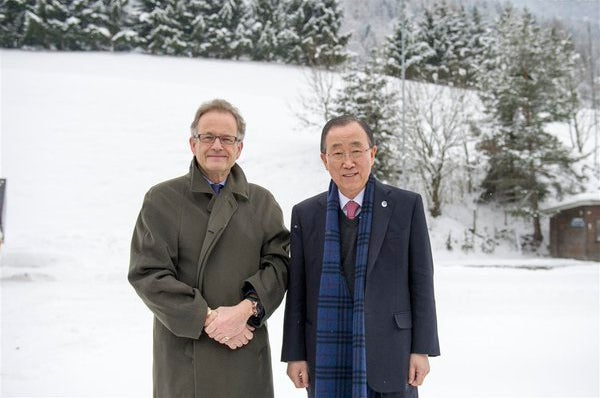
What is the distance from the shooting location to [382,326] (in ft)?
8.54

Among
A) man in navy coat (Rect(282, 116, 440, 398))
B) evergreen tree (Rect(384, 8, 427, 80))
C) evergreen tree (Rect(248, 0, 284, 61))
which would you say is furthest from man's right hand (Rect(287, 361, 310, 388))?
evergreen tree (Rect(248, 0, 284, 61))

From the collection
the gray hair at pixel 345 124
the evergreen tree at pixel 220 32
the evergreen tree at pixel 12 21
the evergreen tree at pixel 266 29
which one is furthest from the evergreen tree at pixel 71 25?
the gray hair at pixel 345 124

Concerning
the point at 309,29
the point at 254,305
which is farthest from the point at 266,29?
the point at 254,305

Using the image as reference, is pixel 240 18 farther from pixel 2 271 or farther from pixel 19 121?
pixel 2 271

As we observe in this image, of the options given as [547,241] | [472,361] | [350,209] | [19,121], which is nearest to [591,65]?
[547,241]

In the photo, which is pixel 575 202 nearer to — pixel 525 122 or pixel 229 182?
pixel 525 122

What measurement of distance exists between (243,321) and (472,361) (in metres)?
3.67

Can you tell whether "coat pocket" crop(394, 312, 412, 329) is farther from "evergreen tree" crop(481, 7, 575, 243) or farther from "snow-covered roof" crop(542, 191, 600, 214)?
"evergreen tree" crop(481, 7, 575, 243)

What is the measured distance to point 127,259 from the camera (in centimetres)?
1219

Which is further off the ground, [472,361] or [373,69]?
[373,69]

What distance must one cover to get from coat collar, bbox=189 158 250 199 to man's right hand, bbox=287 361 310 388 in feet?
2.97

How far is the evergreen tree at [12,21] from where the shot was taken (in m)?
34.0

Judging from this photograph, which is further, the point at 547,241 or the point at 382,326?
the point at 547,241

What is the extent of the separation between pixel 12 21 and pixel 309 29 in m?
19.0
